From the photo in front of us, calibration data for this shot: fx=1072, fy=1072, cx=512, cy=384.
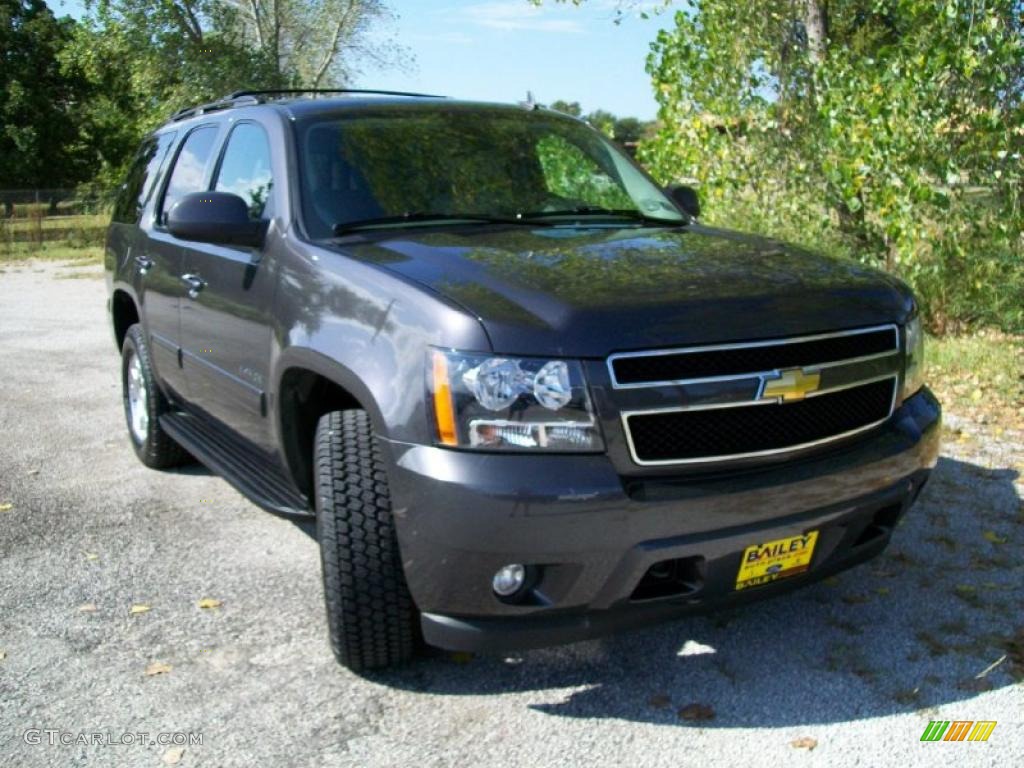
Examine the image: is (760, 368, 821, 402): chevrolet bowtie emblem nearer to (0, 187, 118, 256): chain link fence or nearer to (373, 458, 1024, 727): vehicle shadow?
(373, 458, 1024, 727): vehicle shadow

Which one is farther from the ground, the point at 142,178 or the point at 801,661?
the point at 142,178

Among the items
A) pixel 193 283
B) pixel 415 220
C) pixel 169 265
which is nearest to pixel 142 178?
pixel 169 265

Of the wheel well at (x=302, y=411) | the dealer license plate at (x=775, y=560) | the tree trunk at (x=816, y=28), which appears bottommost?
the dealer license plate at (x=775, y=560)

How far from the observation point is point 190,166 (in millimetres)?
5305

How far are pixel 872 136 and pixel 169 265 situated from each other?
16.6ft

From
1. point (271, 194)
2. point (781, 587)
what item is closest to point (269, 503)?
point (271, 194)

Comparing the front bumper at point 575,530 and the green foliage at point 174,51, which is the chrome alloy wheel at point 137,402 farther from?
the green foliage at point 174,51

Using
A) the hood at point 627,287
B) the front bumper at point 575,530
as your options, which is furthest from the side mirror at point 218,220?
the front bumper at point 575,530

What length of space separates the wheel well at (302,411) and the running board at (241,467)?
108mm

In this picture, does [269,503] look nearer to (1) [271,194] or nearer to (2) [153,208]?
(1) [271,194]

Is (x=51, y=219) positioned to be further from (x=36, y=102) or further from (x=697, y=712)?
(x=697, y=712)

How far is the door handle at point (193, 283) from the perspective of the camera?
4.65 m

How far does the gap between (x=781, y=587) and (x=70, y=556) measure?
314 cm

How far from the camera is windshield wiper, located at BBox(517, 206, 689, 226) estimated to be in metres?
4.29
